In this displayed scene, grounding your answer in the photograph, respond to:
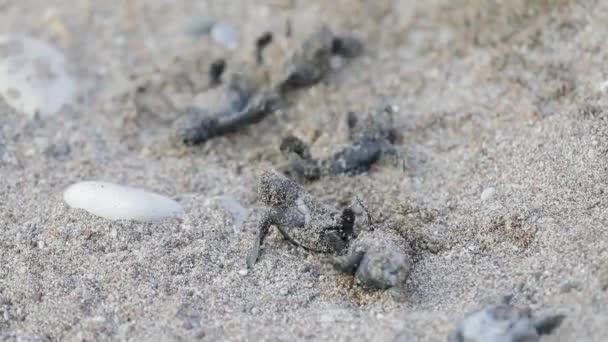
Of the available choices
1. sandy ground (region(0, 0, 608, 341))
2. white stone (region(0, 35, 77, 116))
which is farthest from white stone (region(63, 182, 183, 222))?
white stone (region(0, 35, 77, 116))

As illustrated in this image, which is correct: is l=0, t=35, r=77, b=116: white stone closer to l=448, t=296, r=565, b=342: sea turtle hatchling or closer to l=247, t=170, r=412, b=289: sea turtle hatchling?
l=247, t=170, r=412, b=289: sea turtle hatchling

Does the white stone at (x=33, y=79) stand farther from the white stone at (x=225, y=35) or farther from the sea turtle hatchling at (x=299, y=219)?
the sea turtle hatchling at (x=299, y=219)

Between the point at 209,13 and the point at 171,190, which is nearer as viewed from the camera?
the point at 171,190

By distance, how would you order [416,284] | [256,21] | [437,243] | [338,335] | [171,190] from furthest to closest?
[256,21] < [171,190] < [437,243] < [416,284] < [338,335]

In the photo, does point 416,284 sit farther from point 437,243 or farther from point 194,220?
point 194,220

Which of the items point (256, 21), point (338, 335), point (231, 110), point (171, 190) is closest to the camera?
point (338, 335)

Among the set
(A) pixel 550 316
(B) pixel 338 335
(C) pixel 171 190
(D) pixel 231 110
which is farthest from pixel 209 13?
(A) pixel 550 316

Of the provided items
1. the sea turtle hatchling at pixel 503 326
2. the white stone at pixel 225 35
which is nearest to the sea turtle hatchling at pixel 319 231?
the sea turtle hatchling at pixel 503 326
